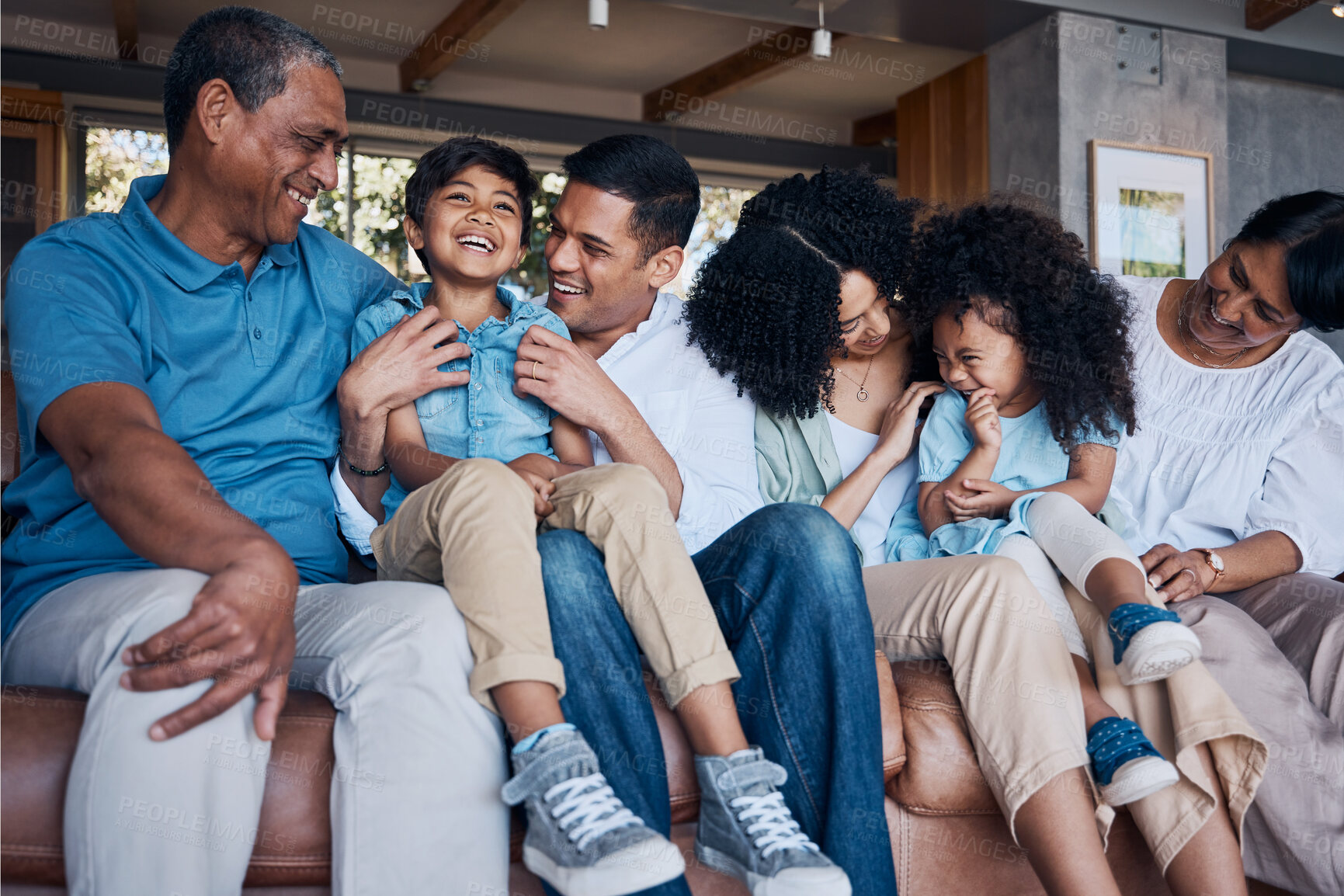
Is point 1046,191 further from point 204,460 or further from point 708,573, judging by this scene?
point 204,460

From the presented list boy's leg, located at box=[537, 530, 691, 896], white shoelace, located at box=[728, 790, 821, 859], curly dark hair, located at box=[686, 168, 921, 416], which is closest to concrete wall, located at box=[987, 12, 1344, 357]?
curly dark hair, located at box=[686, 168, 921, 416]

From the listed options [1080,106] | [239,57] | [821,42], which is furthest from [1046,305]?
[1080,106]

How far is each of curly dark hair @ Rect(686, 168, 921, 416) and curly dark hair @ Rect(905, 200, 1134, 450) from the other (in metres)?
0.12

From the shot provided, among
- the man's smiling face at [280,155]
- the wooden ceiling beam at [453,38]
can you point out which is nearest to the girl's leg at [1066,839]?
the man's smiling face at [280,155]

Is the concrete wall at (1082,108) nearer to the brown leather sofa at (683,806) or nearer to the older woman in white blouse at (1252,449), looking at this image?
the older woman in white blouse at (1252,449)

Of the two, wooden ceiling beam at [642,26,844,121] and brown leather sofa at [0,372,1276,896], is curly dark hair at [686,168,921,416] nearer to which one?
brown leather sofa at [0,372,1276,896]

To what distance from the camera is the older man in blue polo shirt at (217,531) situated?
1.12m

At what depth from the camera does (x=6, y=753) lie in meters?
1.18

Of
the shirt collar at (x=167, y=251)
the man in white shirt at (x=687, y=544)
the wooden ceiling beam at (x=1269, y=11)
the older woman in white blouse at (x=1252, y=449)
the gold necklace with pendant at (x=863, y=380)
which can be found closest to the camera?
the man in white shirt at (x=687, y=544)

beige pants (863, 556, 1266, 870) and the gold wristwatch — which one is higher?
the gold wristwatch

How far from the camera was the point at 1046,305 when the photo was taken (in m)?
1.96

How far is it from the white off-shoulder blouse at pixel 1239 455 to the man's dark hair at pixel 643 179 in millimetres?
999

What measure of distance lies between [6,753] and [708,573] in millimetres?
906

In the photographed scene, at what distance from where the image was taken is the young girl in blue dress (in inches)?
71.7
